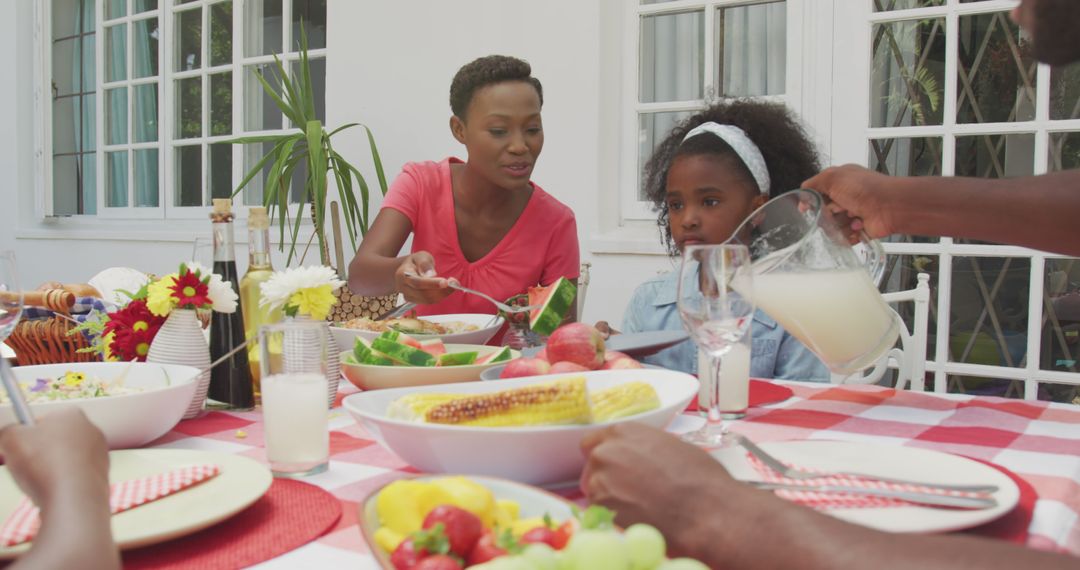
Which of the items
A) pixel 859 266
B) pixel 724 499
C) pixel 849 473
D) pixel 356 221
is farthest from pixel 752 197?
pixel 356 221

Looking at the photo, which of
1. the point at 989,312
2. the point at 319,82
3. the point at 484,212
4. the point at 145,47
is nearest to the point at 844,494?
the point at 484,212

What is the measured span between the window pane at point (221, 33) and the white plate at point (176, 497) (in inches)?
176

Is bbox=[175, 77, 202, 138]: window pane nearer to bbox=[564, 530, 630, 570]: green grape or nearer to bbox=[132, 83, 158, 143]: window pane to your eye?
bbox=[132, 83, 158, 143]: window pane

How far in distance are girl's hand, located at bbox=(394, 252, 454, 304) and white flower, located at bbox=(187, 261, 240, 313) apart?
626mm

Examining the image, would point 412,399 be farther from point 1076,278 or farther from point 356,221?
point 356,221

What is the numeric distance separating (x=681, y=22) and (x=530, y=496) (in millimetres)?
3016

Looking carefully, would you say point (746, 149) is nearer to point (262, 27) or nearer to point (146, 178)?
point (262, 27)

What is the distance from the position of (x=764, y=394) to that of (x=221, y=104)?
4351mm

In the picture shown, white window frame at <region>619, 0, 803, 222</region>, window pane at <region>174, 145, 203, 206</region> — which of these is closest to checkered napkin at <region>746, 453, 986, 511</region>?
white window frame at <region>619, 0, 803, 222</region>

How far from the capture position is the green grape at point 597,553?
44 cm

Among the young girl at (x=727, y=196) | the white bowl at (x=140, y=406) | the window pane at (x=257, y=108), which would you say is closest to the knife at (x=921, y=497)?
the white bowl at (x=140, y=406)

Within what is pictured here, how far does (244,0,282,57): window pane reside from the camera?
15.6ft

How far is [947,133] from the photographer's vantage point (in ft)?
9.34

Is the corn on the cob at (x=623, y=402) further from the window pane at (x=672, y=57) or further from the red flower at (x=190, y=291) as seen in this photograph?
the window pane at (x=672, y=57)
